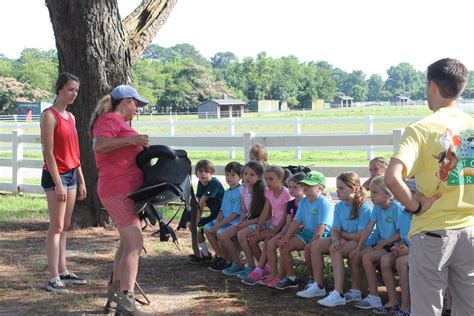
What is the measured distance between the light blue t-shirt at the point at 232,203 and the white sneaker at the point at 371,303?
1.95 metres

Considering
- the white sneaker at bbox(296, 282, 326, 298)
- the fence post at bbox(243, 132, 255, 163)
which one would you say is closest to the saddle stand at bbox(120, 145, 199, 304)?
the white sneaker at bbox(296, 282, 326, 298)

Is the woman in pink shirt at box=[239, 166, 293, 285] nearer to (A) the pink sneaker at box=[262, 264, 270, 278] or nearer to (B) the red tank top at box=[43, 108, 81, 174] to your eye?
(A) the pink sneaker at box=[262, 264, 270, 278]

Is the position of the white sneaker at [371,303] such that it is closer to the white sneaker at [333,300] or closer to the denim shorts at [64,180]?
the white sneaker at [333,300]

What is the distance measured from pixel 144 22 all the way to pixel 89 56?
1435 mm

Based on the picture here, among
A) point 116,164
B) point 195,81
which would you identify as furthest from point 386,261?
point 195,81

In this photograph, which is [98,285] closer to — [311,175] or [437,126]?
[311,175]

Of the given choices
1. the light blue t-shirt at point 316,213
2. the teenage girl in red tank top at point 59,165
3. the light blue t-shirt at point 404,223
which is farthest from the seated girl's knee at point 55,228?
the light blue t-shirt at point 404,223

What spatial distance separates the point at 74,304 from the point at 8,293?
901 mm

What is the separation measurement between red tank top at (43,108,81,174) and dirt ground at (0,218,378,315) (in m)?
1.23

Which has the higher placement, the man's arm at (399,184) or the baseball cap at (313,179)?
the man's arm at (399,184)

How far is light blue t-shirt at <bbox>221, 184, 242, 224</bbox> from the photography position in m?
7.21

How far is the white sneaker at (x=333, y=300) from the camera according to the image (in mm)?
5688

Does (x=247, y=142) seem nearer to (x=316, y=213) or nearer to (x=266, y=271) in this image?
(x=266, y=271)

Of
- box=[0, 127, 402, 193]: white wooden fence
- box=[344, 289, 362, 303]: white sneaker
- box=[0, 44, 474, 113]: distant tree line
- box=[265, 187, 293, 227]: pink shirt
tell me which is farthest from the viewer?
box=[0, 44, 474, 113]: distant tree line
